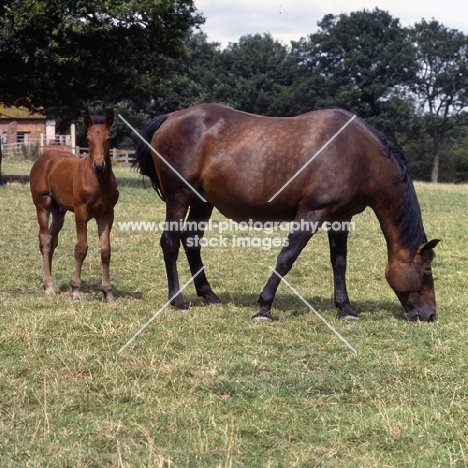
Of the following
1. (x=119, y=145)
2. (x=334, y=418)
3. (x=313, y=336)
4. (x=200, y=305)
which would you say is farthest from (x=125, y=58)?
(x=119, y=145)

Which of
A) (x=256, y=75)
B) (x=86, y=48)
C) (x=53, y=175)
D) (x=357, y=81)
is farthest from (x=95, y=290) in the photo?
(x=256, y=75)

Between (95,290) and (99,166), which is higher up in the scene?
(99,166)

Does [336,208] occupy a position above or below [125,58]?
below

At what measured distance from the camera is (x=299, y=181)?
7.66 m

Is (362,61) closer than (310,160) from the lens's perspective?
No

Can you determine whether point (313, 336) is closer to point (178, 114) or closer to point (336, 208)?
point (336, 208)

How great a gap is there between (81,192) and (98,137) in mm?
755

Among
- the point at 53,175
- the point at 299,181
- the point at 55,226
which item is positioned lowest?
the point at 55,226

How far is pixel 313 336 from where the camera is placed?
668cm

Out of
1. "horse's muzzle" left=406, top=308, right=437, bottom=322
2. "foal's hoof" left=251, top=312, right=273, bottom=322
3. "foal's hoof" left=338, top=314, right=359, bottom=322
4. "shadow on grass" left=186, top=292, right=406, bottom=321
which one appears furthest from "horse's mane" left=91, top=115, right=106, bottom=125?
"horse's muzzle" left=406, top=308, right=437, bottom=322

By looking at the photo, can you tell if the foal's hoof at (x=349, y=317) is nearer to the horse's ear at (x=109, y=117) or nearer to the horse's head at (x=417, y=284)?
the horse's head at (x=417, y=284)

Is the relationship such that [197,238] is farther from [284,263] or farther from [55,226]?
[55,226]

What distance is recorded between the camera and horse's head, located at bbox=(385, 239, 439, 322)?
7.56 metres

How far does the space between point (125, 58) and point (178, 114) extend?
18.3m
